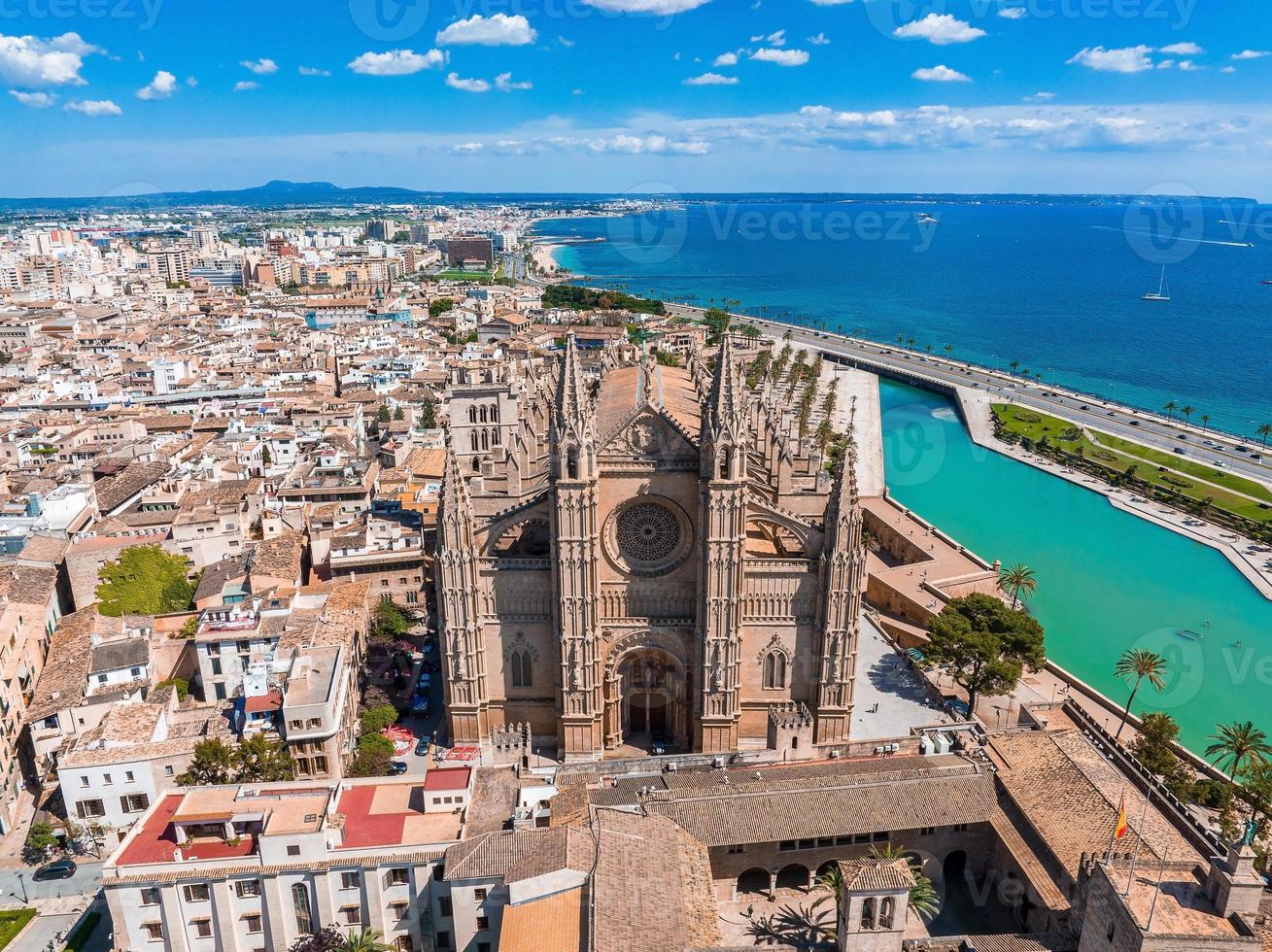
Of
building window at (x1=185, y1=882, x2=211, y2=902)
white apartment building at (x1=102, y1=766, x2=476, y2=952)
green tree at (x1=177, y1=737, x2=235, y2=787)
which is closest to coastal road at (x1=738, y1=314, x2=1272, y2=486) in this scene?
white apartment building at (x1=102, y1=766, x2=476, y2=952)

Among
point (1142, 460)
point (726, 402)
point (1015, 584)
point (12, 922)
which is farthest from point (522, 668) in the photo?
point (1142, 460)

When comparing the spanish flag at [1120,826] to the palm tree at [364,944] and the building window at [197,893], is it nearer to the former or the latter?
the palm tree at [364,944]

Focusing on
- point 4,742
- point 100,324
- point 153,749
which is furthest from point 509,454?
point 100,324

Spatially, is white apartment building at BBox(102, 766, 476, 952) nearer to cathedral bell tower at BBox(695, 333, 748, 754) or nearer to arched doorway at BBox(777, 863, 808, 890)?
arched doorway at BBox(777, 863, 808, 890)

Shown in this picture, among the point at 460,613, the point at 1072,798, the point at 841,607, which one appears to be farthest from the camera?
the point at 460,613

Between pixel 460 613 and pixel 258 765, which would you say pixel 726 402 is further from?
pixel 258 765
